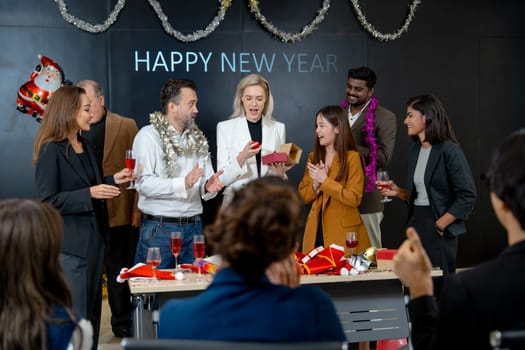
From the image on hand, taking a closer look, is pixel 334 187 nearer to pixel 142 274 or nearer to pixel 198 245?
pixel 198 245

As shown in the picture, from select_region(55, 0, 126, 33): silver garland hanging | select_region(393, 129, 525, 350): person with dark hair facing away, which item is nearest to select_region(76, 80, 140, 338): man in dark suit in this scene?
select_region(55, 0, 126, 33): silver garland hanging

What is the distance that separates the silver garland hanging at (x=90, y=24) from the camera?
602 cm

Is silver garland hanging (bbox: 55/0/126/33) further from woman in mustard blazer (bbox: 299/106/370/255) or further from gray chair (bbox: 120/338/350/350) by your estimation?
gray chair (bbox: 120/338/350/350)

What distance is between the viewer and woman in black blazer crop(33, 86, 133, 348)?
378 cm

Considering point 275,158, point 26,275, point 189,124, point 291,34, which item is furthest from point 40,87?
point 26,275

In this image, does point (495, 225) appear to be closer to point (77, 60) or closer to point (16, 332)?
point (77, 60)

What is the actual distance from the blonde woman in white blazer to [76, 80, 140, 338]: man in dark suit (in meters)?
0.79

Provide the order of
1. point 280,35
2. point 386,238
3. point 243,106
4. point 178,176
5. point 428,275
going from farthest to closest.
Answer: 1. point 386,238
2. point 280,35
3. point 243,106
4. point 178,176
5. point 428,275

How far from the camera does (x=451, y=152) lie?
452 centimetres

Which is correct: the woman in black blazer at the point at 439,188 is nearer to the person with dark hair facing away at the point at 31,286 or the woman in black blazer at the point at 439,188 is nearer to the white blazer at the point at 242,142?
the white blazer at the point at 242,142

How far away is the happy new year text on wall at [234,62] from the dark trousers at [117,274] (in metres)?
1.63

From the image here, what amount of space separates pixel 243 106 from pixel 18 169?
7.46 ft

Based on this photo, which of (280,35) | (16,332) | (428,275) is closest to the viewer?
(16,332)

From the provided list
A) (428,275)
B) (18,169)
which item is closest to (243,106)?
(18,169)
